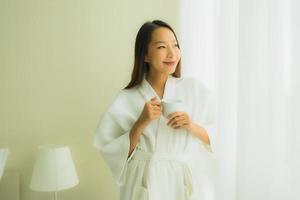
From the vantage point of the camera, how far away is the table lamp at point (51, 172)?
5.82 feet

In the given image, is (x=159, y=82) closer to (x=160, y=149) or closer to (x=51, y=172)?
(x=160, y=149)

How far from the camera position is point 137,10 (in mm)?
2016

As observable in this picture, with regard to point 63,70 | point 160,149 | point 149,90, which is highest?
point 63,70

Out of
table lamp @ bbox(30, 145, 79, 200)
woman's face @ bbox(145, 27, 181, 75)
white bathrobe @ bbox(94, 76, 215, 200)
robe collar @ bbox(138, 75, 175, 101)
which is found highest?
woman's face @ bbox(145, 27, 181, 75)

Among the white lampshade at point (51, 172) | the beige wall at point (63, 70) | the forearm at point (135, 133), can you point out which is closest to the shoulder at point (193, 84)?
the forearm at point (135, 133)

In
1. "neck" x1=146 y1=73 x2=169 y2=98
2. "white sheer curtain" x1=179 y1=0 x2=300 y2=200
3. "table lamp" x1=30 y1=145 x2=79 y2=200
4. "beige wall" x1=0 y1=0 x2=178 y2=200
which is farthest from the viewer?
"beige wall" x1=0 y1=0 x2=178 y2=200

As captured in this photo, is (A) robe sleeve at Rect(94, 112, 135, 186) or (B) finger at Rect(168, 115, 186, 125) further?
(A) robe sleeve at Rect(94, 112, 135, 186)

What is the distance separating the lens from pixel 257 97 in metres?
1.33

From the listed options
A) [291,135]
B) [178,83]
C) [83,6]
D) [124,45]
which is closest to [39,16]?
[83,6]

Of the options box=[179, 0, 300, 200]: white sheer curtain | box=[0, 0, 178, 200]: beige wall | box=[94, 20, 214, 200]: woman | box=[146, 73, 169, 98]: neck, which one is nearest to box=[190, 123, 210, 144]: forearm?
box=[94, 20, 214, 200]: woman

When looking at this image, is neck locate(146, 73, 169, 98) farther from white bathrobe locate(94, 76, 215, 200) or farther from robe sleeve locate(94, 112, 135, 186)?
robe sleeve locate(94, 112, 135, 186)

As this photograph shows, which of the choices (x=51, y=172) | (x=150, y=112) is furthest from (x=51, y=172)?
(x=150, y=112)

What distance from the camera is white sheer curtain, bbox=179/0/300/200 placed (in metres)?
1.22

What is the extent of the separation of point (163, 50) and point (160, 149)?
396 mm
